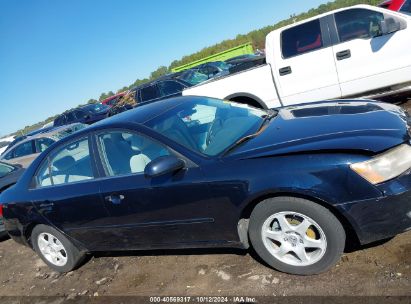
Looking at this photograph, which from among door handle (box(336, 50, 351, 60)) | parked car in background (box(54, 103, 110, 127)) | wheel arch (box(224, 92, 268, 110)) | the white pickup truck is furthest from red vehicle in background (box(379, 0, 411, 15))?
parked car in background (box(54, 103, 110, 127))

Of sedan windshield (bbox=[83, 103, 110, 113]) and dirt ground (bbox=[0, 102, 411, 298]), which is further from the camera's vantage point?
sedan windshield (bbox=[83, 103, 110, 113])

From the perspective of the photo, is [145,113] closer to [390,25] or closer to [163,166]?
[163,166]

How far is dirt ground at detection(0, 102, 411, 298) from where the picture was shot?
10.1 feet

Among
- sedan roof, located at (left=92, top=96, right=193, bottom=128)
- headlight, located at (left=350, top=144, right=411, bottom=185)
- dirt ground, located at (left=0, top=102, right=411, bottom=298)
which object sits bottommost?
dirt ground, located at (left=0, top=102, right=411, bottom=298)

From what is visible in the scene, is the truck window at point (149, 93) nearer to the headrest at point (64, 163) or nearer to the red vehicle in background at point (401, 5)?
the red vehicle in background at point (401, 5)

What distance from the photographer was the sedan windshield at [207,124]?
361 cm

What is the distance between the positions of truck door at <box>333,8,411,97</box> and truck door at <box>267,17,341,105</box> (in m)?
0.18

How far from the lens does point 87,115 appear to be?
19.7 m

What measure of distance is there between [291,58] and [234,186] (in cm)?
464

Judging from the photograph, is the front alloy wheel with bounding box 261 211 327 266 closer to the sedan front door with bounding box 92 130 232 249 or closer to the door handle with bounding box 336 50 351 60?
the sedan front door with bounding box 92 130 232 249

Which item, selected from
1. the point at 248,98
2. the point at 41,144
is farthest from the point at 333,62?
the point at 41,144

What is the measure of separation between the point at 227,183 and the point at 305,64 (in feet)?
14.9

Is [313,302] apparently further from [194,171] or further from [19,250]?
[19,250]

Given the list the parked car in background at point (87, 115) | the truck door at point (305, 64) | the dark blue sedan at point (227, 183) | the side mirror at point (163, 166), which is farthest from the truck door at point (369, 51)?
the parked car in background at point (87, 115)
